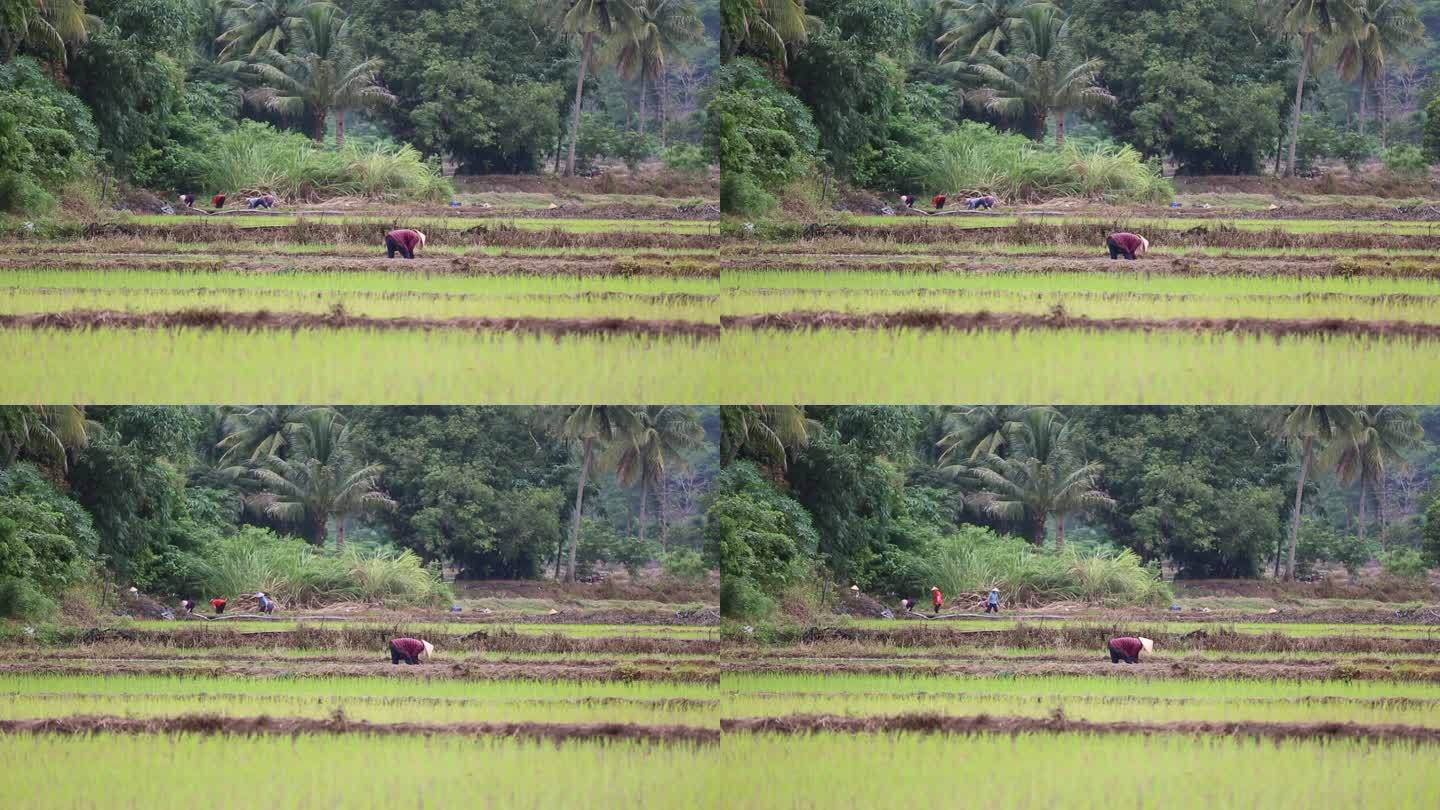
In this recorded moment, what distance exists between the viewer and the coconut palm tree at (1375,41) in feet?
32.2

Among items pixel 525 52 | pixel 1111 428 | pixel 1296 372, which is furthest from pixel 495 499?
pixel 1296 372

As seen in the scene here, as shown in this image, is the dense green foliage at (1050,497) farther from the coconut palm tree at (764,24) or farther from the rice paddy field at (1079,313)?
the coconut palm tree at (764,24)

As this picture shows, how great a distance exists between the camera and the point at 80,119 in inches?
378

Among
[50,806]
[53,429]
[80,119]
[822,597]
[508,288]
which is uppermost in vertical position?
[80,119]

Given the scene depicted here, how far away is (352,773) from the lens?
861 cm

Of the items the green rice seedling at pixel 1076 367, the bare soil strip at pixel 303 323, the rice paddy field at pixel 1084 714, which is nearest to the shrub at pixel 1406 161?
the green rice seedling at pixel 1076 367

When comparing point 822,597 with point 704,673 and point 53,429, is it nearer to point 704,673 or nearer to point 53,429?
point 704,673

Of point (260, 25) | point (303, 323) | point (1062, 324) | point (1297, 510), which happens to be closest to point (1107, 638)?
point (1297, 510)

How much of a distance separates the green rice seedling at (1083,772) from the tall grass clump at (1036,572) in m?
0.91

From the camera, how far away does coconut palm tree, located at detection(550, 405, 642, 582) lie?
929 cm

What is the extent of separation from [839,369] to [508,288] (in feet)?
5.47

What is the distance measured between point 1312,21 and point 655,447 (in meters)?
3.97

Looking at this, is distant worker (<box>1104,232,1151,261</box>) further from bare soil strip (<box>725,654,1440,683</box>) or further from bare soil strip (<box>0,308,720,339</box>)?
bare soil strip (<box>0,308,720,339</box>)

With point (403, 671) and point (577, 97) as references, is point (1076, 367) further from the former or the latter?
point (403, 671)
